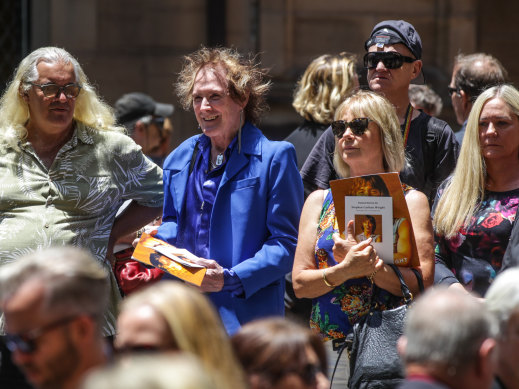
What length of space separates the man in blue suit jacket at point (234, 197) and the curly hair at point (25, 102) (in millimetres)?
485

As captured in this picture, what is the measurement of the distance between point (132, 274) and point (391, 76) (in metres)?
1.67

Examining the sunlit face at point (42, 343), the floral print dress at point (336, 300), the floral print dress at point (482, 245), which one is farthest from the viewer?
the floral print dress at point (482, 245)

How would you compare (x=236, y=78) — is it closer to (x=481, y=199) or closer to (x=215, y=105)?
(x=215, y=105)

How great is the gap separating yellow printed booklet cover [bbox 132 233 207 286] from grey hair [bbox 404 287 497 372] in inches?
62.7

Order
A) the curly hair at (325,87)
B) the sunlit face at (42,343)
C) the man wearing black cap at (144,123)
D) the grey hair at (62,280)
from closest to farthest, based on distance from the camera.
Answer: the sunlit face at (42,343)
the grey hair at (62,280)
the curly hair at (325,87)
the man wearing black cap at (144,123)

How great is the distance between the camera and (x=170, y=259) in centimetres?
434

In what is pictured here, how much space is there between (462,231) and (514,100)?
0.68m

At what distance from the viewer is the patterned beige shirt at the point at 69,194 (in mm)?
4484

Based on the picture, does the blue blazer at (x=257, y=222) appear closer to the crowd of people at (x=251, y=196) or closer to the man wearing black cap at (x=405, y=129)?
the crowd of people at (x=251, y=196)

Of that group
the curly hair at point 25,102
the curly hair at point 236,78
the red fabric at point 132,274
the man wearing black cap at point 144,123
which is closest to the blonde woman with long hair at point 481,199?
the curly hair at point 236,78

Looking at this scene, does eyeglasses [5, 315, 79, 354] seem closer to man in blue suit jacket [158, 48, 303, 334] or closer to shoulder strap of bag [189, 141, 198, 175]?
→ man in blue suit jacket [158, 48, 303, 334]

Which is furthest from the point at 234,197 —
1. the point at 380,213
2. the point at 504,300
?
the point at 504,300

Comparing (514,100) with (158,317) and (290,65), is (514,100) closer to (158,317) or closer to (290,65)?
(158,317)

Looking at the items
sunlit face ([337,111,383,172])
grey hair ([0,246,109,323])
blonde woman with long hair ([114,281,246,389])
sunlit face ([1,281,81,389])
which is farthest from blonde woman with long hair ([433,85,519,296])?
sunlit face ([1,281,81,389])
